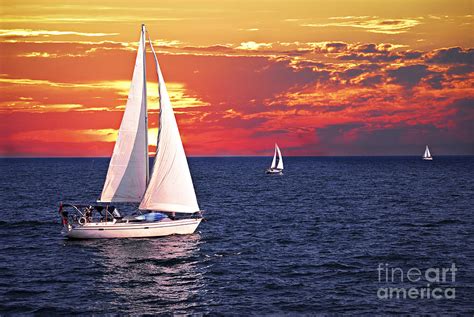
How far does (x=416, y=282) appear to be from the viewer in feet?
132

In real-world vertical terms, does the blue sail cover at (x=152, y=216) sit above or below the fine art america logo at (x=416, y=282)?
above

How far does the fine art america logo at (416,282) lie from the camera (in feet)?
122

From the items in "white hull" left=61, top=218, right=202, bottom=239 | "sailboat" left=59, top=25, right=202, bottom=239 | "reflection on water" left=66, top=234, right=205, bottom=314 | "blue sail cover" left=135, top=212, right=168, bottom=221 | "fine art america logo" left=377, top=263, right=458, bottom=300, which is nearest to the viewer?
"reflection on water" left=66, top=234, right=205, bottom=314

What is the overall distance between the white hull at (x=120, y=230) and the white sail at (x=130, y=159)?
2420 mm

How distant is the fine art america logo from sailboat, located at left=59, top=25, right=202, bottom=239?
18.6m

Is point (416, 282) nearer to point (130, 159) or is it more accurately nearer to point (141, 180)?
point (141, 180)

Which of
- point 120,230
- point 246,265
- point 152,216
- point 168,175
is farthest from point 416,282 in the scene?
point 120,230

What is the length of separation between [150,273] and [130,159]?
13281 mm

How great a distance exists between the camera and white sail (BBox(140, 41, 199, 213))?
5303 centimetres

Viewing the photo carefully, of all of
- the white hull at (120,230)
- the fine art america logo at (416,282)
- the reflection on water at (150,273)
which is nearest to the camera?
the reflection on water at (150,273)

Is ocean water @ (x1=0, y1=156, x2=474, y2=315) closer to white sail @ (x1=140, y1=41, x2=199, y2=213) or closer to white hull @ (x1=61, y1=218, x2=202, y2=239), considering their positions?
white hull @ (x1=61, y1=218, x2=202, y2=239)

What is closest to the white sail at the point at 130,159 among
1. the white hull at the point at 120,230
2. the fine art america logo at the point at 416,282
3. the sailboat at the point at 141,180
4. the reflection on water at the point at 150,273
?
the sailboat at the point at 141,180

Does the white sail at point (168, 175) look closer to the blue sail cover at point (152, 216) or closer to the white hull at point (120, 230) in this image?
the blue sail cover at point (152, 216)

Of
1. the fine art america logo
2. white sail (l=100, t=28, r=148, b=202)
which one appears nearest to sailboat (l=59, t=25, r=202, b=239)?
white sail (l=100, t=28, r=148, b=202)
